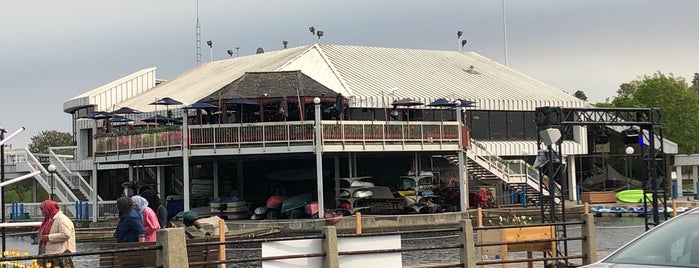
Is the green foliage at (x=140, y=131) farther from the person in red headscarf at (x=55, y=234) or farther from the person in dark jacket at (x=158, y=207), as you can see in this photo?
the person in red headscarf at (x=55, y=234)

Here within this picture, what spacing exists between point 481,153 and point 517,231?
31.5m

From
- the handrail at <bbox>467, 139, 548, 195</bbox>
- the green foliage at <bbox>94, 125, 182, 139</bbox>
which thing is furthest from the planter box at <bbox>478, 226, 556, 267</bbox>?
the handrail at <bbox>467, 139, 548, 195</bbox>

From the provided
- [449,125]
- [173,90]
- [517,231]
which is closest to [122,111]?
[173,90]

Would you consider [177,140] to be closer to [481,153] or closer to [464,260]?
[481,153]

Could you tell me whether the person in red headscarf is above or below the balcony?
below

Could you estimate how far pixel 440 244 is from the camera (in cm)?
2902

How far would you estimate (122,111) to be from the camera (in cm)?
4378

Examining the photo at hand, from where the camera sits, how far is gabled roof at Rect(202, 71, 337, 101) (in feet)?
137

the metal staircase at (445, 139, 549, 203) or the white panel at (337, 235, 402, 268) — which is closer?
the white panel at (337, 235, 402, 268)

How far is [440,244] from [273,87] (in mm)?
15384

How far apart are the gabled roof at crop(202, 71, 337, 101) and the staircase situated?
7.90 m

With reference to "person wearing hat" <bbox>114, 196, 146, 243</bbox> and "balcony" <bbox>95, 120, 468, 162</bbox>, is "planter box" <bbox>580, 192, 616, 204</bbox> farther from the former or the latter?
"person wearing hat" <bbox>114, 196, 146, 243</bbox>

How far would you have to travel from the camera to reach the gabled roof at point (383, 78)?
1906 inches

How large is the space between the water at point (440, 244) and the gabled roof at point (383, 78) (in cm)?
1150
